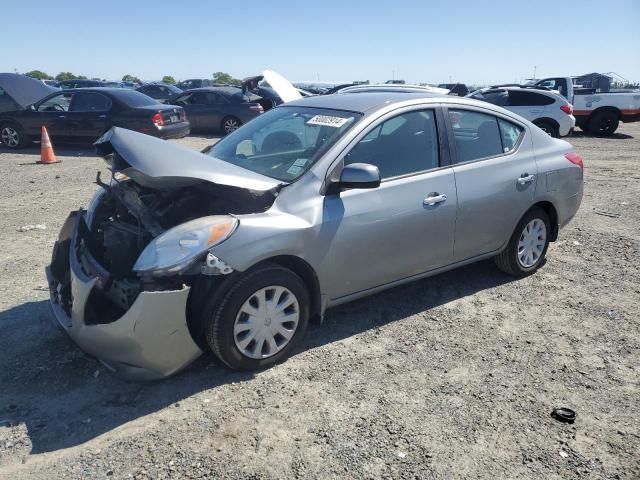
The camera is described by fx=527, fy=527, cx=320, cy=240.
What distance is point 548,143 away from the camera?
16.2 ft

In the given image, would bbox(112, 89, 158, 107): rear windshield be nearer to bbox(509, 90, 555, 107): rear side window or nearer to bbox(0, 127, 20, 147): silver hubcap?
bbox(0, 127, 20, 147): silver hubcap

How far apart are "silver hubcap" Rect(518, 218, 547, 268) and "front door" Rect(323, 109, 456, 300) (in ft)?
3.33

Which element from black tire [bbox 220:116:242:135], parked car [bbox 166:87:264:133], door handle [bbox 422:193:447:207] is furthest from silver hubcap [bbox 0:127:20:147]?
door handle [bbox 422:193:447:207]

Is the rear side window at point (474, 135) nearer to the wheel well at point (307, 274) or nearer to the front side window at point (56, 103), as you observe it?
the wheel well at point (307, 274)

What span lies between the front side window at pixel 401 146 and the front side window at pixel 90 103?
1017cm

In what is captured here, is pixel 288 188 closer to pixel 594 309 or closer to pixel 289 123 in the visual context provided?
pixel 289 123

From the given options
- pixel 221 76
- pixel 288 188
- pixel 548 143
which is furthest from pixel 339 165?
pixel 221 76

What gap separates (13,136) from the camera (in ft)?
41.9

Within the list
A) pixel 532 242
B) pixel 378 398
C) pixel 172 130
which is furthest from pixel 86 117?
pixel 378 398

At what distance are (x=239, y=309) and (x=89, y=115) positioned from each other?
10.9 metres

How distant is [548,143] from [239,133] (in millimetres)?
2870

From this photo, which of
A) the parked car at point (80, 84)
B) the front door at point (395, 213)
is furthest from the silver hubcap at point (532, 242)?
the parked car at point (80, 84)

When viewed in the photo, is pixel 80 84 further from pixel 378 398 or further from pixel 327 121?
pixel 378 398

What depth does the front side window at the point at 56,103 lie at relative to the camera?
12547 millimetres
